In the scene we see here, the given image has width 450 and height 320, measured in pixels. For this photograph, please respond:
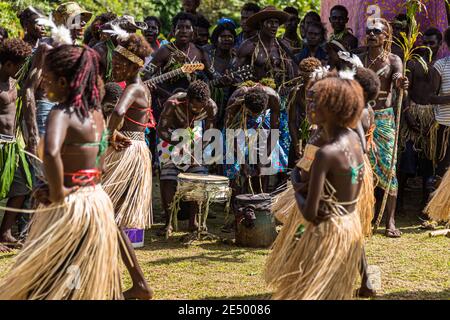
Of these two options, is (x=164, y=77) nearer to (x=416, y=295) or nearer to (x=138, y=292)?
(x=138, y=292)

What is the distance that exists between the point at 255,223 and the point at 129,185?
1.40m

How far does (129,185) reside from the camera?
521 cm

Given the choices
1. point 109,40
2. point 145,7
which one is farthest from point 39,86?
point 145,7

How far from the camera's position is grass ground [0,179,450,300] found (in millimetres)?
4801

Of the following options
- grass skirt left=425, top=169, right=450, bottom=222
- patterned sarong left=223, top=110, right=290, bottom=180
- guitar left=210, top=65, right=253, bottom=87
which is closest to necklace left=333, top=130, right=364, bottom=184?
grass skirt left=425, top=169, right=450, bottom=222

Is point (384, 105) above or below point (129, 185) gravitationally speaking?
above

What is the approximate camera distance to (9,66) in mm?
5785

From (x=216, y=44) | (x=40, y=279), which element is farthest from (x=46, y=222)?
(x=216, y=44)

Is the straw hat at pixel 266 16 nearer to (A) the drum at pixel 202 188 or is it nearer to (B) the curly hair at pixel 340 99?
(A) the drum at pixel 202 188

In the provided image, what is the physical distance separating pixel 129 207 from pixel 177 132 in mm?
1505

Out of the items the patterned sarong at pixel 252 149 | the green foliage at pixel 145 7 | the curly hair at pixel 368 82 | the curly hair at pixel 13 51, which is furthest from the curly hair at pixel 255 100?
the green foliage at pixel 145 7
